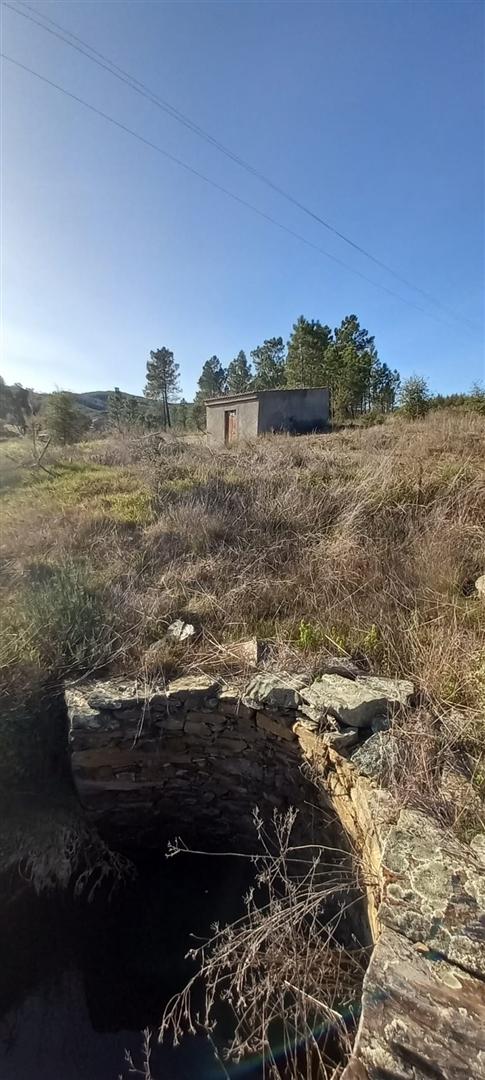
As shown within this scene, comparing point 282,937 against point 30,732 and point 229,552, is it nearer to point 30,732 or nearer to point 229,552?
point 30,732

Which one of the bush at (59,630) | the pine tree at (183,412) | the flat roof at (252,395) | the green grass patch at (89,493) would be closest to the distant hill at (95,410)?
the pine tree at (183,412)

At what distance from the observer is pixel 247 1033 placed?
7.86ft

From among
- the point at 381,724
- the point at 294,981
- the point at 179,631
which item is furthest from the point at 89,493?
the point at 294,981

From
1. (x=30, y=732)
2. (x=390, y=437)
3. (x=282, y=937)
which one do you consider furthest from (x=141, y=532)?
(x=390, y=437)

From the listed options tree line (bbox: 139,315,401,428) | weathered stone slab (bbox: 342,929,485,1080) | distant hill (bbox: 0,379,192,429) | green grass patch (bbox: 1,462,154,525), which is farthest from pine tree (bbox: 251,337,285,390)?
weathered stone slab (bbox: 342,929,485,1080)

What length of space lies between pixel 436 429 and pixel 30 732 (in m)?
7.93

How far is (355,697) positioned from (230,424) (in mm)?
14634

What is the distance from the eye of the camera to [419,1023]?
52.4 inches

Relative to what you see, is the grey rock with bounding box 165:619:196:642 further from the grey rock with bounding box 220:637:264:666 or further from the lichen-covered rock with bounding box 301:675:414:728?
the lichen-covered rock with bounding box 301:675:414:728

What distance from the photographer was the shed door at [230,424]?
51.6ft

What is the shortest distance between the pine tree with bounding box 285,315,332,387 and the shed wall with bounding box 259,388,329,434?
42.2 ft

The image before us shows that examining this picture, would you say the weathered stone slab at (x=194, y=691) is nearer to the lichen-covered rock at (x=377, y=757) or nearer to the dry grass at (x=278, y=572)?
the dry grass at (x=278, y=572)

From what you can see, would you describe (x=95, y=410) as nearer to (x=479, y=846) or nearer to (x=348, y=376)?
(x=348, y=376)

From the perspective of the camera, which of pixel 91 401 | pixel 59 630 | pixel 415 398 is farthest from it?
pixel 91 401
